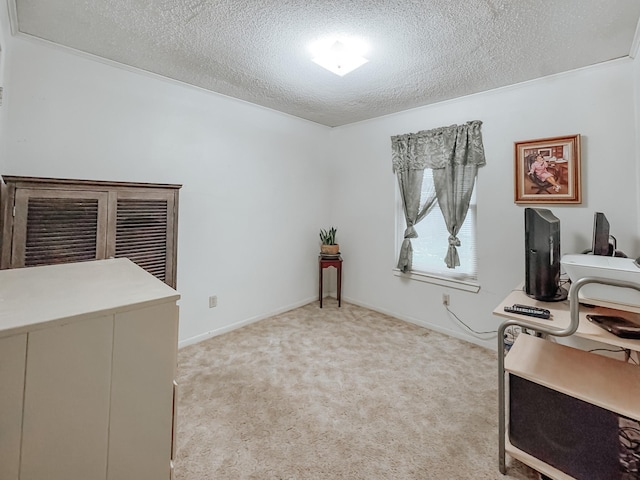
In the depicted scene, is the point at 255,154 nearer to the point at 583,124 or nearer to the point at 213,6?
the point at 213,6

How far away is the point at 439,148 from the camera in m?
3.02

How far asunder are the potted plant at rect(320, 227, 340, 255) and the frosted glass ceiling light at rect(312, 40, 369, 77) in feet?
7.05

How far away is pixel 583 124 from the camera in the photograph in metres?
2.27

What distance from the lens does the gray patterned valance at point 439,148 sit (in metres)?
2.79

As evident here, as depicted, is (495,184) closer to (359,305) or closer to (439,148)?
(439,148)

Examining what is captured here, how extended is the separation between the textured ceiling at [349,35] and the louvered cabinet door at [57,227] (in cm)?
109

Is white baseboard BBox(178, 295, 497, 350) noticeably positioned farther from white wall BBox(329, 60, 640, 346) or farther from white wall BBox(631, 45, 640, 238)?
Result: white wall BBox(631, 45, 640, 238)

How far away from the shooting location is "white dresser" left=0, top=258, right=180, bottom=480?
1.94 ft

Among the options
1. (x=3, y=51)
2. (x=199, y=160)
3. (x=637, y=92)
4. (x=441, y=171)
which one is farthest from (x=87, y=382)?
(x=637, y=92)

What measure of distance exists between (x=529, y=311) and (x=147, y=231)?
2459 mm

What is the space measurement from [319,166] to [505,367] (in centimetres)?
321

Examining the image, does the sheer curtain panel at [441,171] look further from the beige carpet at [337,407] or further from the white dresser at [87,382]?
the white dresser at [87,382]

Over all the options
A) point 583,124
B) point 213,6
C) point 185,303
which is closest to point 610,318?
point 583,124

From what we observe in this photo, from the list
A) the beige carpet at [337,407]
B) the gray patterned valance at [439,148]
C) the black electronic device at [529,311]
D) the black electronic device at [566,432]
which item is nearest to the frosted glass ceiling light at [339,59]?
the gray patterned valance at [439,148]
